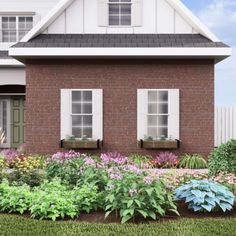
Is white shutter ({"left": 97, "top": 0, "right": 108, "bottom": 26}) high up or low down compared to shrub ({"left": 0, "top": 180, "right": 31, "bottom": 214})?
up

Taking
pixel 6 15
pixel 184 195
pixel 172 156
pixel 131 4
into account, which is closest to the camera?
pixel 184 195

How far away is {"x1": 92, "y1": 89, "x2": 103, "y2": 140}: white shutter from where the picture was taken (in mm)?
16031

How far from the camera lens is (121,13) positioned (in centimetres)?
1677

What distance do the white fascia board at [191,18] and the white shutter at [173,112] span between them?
7.24ft

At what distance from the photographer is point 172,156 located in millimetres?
15508

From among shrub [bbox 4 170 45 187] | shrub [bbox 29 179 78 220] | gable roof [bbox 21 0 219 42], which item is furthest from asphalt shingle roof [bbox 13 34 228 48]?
shrub [bbox 29 179 78 220]

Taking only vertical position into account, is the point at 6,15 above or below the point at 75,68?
above

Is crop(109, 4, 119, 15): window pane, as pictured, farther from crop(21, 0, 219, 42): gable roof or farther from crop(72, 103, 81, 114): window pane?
crop(72, 103, 81, 114): window pane

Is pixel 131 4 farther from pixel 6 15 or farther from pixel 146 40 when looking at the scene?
pixel 6 15

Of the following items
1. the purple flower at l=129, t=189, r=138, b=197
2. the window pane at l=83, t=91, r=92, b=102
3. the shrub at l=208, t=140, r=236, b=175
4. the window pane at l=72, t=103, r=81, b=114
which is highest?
the window pane at l=83, t=91, r=92, b=102

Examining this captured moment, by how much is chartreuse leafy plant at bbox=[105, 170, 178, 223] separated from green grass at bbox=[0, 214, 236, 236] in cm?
25

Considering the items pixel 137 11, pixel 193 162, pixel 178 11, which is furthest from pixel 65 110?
pixel 178 11

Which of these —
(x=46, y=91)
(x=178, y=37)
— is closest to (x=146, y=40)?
(x=178, y=37)

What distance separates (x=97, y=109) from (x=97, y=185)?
286 inches
